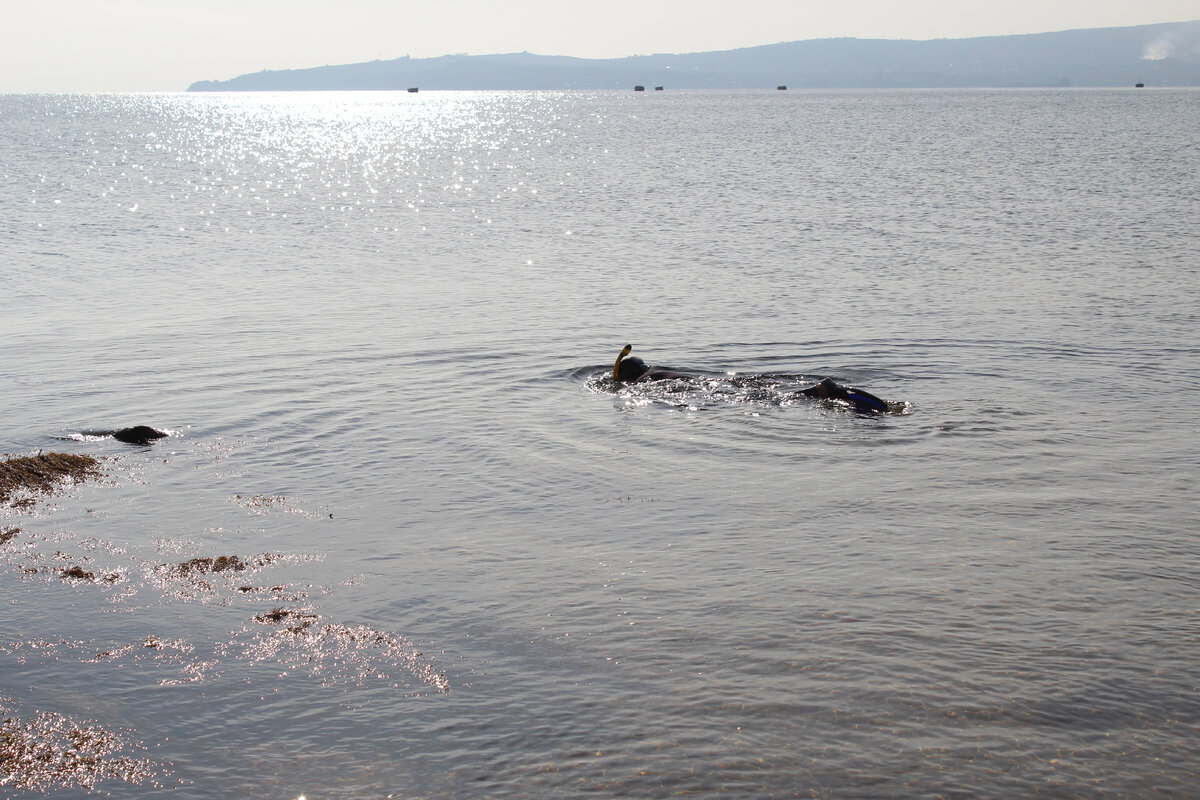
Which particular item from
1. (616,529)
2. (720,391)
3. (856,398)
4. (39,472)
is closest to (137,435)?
(39,472)

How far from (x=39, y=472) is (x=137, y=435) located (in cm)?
174

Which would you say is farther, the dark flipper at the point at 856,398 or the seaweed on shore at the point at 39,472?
the dark flipper at the point at 856,398

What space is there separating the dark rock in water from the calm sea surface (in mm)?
273

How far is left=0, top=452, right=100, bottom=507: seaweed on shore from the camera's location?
1338cm

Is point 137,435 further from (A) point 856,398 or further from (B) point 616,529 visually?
(A) point 856,398

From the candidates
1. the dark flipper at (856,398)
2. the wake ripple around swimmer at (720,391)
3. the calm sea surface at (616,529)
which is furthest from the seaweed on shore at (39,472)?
the dark flipper at (856,398)

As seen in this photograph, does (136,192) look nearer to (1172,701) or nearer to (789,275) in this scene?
(789,275)

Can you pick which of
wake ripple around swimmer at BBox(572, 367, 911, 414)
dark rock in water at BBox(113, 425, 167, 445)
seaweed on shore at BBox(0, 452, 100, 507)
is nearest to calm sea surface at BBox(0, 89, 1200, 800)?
wake ripple around swimmer at BBox(572, 367, 911, 414)

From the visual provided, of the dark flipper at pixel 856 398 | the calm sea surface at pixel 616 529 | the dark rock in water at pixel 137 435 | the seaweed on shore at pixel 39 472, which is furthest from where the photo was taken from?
the dark flipper at pixel 856 398

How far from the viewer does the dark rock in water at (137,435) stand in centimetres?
1547

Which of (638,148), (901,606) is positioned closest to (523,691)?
(901,606)

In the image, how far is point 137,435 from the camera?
15516 mm

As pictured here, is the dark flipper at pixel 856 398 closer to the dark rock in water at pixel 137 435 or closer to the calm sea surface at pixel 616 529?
the calm sea surface at pixel 616 529

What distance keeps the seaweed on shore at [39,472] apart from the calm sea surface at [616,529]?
1.38 ft
